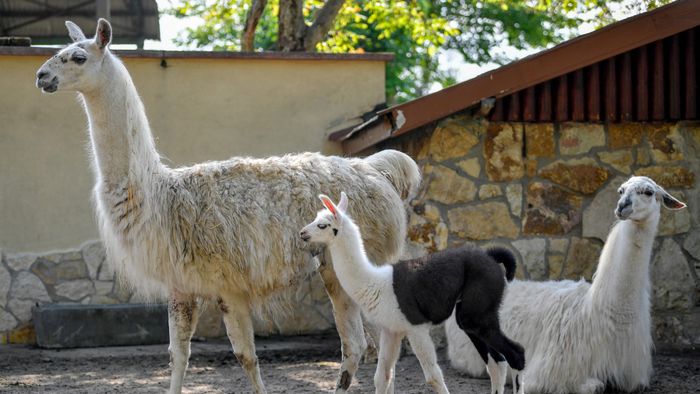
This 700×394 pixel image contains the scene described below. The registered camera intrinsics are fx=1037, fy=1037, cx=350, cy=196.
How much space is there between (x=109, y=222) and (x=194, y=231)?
1.53ft

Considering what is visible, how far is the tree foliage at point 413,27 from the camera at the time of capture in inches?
590

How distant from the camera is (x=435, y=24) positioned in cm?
1532

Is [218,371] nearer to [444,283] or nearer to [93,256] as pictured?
[93,256]

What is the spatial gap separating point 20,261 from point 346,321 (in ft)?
11.5

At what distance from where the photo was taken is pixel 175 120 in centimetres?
862

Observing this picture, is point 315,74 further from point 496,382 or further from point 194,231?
point 496,382

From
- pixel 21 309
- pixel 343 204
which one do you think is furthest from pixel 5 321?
pixel 343 204

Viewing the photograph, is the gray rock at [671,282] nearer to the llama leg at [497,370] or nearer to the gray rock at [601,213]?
the gray rock at [601,213]

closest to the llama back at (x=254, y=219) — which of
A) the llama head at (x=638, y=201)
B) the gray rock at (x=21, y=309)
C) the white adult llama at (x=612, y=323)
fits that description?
the white adult llama at (x=612, y=323)

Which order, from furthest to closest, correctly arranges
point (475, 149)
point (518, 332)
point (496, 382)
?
point (475, 149)
point (518, 332)
point (496, 382)

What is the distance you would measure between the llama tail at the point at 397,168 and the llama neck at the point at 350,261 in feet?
4.11

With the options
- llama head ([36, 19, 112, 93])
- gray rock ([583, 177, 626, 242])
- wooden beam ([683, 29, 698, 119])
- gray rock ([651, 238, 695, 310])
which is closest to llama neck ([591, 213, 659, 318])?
gray rock ([583, 177, 626, 242])

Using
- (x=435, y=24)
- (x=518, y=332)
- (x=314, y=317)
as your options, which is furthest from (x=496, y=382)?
(x=435, y=24)

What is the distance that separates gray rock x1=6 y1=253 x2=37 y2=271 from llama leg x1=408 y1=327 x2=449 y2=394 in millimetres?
4179
